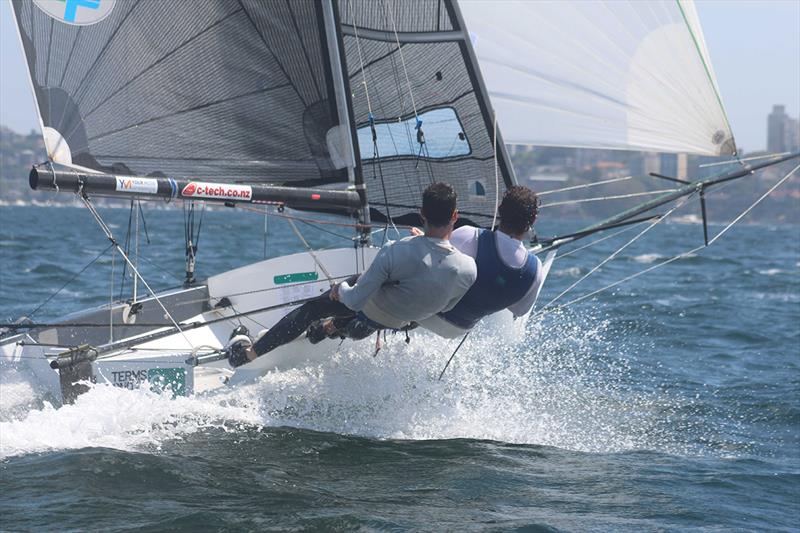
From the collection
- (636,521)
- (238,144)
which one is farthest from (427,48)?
(636,521)

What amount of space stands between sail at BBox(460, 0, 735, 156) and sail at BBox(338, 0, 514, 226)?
402 millimetres

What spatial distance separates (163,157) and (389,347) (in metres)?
1.81

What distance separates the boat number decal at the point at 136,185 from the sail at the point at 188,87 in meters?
0.51

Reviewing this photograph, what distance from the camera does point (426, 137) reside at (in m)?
7.71

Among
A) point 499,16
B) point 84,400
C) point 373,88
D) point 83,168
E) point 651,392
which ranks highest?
point 499,16

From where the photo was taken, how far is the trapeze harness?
537cm

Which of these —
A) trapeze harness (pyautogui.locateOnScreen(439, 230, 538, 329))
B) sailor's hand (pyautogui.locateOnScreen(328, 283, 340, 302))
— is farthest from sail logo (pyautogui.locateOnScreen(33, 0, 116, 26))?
trapeze harness (pyautogui.locateOnScreen(439, 230, 538, 329))

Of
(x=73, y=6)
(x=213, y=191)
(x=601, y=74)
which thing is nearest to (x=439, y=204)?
(x=213, y=191)

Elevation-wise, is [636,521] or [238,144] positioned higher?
[238,144]

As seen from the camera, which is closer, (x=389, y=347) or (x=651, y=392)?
(x=389, y=347)

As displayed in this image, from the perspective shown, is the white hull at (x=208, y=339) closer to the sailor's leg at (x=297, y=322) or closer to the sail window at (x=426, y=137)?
the sailor's leg at (x=297, y=322)

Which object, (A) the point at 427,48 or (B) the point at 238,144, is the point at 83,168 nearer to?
(B) the point at 238,144

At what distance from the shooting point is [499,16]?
787 centimetres

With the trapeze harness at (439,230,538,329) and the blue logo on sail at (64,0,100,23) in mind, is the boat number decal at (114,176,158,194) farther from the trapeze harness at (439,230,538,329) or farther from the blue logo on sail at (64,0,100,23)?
the trapeze harness at (439,230,538,329)
